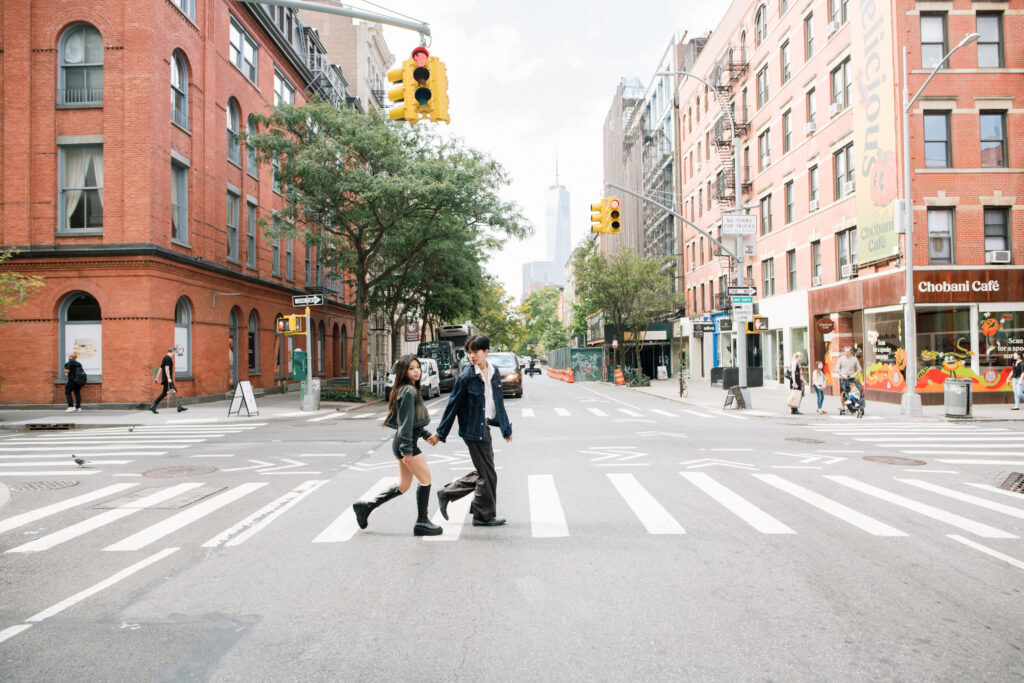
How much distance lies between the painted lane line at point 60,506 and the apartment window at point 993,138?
25444mm

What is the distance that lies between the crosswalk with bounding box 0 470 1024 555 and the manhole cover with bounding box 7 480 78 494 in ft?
2.39

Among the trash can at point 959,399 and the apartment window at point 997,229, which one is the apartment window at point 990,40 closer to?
the apartment window at point 997,229

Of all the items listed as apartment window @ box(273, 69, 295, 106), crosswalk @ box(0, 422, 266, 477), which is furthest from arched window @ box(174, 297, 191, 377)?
apartment window @ box(273, 69, 295, 106)

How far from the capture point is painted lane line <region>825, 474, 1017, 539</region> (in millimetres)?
6484

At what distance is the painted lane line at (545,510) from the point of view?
6594mm

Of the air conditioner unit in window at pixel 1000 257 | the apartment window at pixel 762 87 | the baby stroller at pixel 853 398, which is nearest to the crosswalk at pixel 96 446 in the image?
the baby stroller at pixel 853 398

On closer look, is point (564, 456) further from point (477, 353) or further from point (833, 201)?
point (833, 201)

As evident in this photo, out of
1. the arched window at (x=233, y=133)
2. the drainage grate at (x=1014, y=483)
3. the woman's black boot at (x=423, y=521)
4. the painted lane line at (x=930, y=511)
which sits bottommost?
the drainage grate at (x=1014, y=483)

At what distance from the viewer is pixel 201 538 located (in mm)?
6527

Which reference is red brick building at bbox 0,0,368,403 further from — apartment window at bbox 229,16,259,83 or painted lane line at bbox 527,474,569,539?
painted lane line at bbox 527,474,569,539

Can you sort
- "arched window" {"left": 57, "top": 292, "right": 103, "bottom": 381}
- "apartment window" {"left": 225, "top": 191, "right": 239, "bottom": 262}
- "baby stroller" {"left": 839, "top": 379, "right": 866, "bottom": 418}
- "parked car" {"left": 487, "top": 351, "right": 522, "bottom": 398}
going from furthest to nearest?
"parked car" {"left": 487, "top": 351, "right": 522, "bottom": 398} < "apartment window" {"left": 225, "top": 191, "right": 239, "bottom": 262} < "arched window" {"left": 57, "top": 292, "right": 103, "bottom": 381} < "baby stroller" {"left": 839, "top": 379, "right": 866, "bottom": 418}

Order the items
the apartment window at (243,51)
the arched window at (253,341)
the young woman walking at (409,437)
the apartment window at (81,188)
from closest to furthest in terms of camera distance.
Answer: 1. the young woman walking at (409,437)
2. the apartment window at (81,188)
3. the apartment window at (243,51)
4. the arched window at (253,341)

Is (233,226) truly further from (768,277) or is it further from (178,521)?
(768,277)

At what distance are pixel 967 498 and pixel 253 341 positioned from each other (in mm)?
27774
